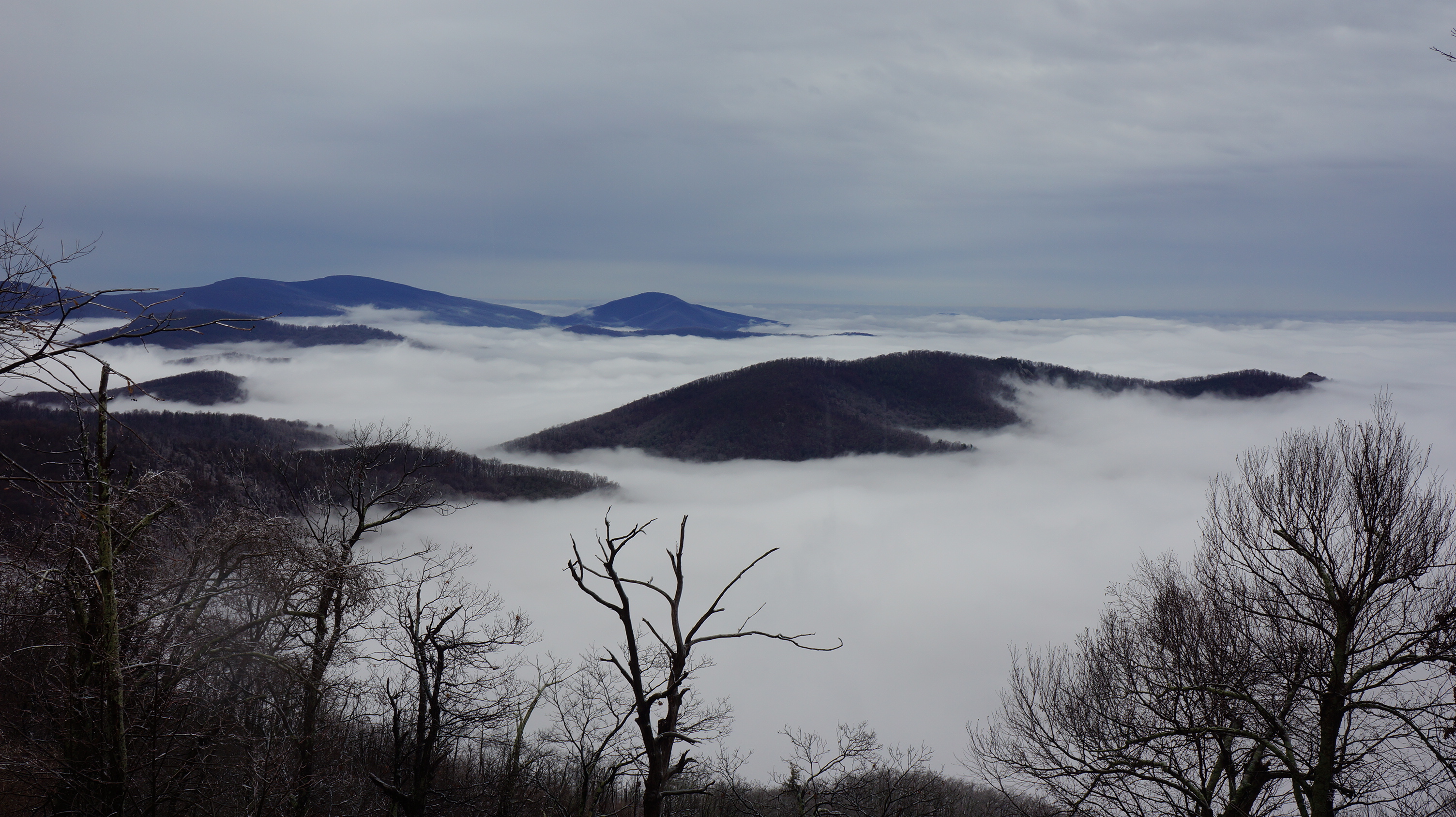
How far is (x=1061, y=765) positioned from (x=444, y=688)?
10.1 metres

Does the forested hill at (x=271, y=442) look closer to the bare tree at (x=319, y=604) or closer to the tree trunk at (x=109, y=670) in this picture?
the bare tree at (x=319, y=604)

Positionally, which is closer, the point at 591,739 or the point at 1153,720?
the point at 1153,720

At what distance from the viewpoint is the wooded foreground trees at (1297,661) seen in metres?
9.32

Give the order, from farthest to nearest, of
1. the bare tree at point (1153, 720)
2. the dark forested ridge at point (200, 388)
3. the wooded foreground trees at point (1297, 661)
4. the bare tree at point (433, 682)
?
1. the dark forested ridge at point (200, 388)
2. the bare tree at point (433, 682)
3. the bare tree at point (1153, 720)
4. the wooded foreground trees at point (1297, 661)

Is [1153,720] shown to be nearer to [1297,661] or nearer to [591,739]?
[1297,661]

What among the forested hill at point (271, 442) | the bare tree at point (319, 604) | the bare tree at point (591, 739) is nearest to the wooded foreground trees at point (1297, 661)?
the bare tree at point (591, 739)

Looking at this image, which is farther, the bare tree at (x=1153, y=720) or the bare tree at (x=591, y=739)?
the bare tree at (x=591, y=739)

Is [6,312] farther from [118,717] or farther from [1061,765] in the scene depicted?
[1061,765]

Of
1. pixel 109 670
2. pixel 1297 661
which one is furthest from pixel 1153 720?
pixel 109 670

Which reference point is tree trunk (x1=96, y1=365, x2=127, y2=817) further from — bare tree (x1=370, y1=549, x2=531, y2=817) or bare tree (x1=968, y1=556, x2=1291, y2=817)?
bare tree (x1=968, y1=556, x2=1291, y2=817)

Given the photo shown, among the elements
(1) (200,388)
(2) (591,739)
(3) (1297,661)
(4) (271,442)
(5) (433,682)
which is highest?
(1) (200,388)

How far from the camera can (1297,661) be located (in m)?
10.5

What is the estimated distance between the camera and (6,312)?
158 inches

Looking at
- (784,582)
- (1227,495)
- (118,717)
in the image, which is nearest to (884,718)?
(784,582)
